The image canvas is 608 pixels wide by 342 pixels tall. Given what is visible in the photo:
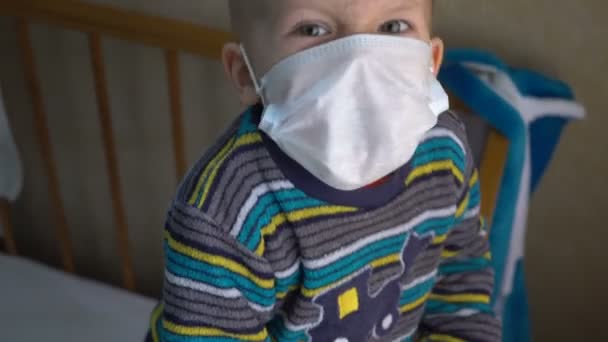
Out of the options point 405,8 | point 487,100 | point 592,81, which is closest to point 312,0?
point 405,8

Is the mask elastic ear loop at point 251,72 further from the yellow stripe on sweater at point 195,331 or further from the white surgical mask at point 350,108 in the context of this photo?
the yellow stripe on sweater at point 195,331

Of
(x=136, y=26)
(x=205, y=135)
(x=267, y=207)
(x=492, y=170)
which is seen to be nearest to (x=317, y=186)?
(x=267, y=207)

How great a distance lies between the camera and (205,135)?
1.22m

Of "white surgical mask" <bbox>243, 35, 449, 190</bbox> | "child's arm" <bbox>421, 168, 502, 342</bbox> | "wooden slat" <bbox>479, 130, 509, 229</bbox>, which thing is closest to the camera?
"white surgical mask" <bbox>243, 35, 449, 190</bbox>

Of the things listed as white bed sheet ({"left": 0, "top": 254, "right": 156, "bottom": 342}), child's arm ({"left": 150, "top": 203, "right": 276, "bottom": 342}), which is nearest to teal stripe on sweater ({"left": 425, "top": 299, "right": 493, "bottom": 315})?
child's arm ({"left": 150, "top": 203, "right": 276, "bottom": 342})

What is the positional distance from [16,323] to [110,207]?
326mm

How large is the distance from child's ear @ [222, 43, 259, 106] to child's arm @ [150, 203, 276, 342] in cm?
12

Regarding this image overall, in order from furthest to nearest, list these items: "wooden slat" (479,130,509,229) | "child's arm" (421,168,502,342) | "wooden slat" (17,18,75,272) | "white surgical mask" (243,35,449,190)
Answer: "wooden slat" (17,18,75,272) < "wooden slat" (479,130,509,229) < "child's arm" (421,168,502,342) < "white surgical mask" (243,35,449,190)

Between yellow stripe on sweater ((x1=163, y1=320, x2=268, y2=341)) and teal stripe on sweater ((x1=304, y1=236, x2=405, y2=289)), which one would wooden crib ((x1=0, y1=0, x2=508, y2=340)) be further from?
yellow stripe on sweater ((x1=163, y1=320, x2=268, y2=341))

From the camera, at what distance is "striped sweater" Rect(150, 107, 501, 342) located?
1.87ft

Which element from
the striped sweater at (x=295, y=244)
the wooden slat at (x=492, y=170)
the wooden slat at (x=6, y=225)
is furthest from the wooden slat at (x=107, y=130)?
the wooden slat at (x=492, y=170)

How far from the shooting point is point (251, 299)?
1.94ft

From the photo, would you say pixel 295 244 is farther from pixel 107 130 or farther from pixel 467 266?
pixel 107 130

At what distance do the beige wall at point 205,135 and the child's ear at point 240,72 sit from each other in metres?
0.44
